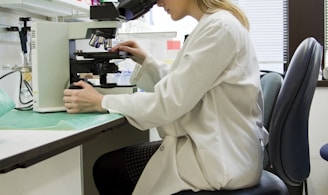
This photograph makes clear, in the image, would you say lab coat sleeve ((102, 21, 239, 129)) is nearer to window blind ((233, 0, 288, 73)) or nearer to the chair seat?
the chair seat

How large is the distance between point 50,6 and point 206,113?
103 centimetres

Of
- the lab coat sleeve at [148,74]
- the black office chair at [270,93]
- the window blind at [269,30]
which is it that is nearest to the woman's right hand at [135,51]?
the lab coat sleeve at [148,74]

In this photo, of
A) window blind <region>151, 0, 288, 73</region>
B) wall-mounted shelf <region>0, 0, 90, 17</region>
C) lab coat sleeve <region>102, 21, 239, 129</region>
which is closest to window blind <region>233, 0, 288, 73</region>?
window blind <region>151, 0, 288, 73</region>

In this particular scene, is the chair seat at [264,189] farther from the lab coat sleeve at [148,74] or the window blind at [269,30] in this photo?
the window blind at [269,30]

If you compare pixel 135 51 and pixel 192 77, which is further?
pixel 135 51

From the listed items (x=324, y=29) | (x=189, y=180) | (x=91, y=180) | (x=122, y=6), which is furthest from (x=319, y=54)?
(x=324, y=29)

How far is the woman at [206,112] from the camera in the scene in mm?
Result: 1084

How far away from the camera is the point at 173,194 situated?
1.10 m

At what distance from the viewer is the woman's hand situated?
1.24 m

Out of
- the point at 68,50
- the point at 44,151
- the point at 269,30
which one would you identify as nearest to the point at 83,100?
the point at 68,50

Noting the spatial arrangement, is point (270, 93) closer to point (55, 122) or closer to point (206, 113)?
point (206, 113)

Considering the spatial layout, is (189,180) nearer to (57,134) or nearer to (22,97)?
(57,134)

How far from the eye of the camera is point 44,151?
731mm

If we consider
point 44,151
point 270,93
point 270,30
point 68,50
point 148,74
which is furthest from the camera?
point 270,30
